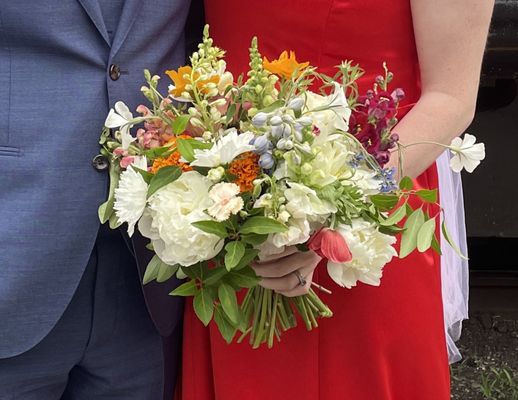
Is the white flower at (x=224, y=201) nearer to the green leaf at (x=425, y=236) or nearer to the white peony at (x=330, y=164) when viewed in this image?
the white peony at (x=330, y=164)

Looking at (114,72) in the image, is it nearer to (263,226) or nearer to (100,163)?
(100,163)

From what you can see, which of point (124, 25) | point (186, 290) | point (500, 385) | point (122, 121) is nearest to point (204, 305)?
point (186, 290)

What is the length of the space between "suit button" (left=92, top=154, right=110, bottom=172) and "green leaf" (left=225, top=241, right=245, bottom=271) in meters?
→ 0.41

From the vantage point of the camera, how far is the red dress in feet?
5.89

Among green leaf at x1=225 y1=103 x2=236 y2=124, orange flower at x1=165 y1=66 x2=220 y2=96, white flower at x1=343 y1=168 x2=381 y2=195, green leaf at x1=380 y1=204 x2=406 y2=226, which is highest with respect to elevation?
orange flower at x1=165 y1=66 x2=220 y2=96

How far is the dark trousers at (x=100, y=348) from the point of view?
181cm

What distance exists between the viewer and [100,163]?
5.64ft

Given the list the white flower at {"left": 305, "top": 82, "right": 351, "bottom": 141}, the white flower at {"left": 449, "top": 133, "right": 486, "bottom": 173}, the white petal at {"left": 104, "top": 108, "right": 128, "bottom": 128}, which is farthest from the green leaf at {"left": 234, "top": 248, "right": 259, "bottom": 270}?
the white flower at {"left": 449, "top": 133, "right": 486, "bottom": 173}

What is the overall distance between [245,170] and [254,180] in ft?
0.08

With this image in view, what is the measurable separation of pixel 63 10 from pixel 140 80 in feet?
0.66

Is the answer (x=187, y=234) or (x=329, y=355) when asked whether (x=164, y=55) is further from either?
(x=329, y=355)

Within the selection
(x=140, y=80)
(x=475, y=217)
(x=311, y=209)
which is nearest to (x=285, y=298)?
(x=311, y=209)

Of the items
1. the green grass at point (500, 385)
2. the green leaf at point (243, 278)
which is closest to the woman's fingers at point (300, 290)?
the green leaf at point (243, 278)

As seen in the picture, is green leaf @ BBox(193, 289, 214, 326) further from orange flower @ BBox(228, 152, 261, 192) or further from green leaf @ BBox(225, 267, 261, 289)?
orange flower @ BBox(228, 152, 261, 192)
